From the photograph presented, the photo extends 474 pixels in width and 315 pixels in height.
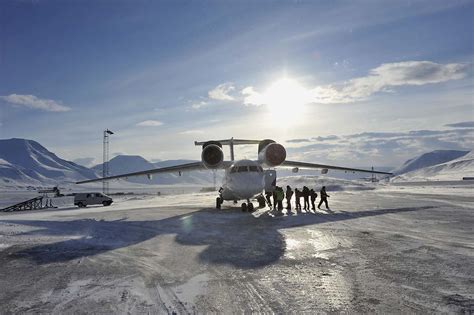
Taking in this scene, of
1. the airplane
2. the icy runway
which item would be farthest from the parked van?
the icy runway

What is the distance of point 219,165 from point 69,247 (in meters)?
13.4

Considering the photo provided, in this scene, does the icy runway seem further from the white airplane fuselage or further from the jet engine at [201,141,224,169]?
the jet engine at [201,141,224,169]

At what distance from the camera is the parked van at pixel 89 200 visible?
38.3 m

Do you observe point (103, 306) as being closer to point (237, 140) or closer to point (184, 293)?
point (184, 293)

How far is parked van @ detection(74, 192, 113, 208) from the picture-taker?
1508 inches

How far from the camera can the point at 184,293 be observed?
5734mm

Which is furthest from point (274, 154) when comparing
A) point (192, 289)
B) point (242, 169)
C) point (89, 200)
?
point (89, 200)

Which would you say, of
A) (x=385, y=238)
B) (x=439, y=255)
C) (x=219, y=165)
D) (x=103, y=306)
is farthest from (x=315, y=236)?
(x=219, y=165)

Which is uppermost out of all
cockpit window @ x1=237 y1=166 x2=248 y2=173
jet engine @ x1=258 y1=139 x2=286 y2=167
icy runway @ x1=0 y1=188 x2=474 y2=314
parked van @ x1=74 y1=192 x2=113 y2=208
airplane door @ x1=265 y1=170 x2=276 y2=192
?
jet engine @ x1=258 y1=139 x2=286 y2=167

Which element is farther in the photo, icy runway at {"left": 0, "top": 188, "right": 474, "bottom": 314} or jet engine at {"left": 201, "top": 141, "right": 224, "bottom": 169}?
jet engine at {"left": 201, "top": 141, "right": 224, "bottom": 169}

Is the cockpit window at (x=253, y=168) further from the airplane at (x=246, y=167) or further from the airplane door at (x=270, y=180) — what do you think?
the airplane door at (x=270, y=180)

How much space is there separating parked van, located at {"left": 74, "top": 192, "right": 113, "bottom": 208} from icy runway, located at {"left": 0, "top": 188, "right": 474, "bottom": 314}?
27186mm

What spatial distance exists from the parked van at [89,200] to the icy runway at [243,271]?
27.2 m

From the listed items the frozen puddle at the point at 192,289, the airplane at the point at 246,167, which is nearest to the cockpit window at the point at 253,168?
the airplane at the point at 246,167
